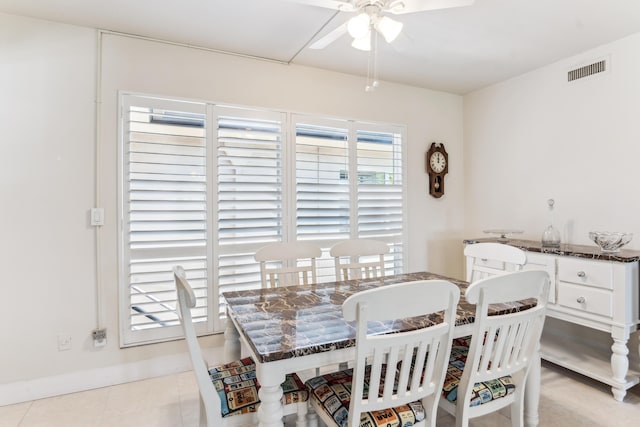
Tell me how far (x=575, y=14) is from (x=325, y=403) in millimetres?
2800

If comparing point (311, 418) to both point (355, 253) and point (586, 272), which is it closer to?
point (355, 253)

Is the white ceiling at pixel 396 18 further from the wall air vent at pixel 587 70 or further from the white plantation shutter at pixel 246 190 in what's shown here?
the white plantation shutter at pixel 246 190

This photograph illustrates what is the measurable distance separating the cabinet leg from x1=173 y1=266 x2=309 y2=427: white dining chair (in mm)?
2077

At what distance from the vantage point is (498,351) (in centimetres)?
151

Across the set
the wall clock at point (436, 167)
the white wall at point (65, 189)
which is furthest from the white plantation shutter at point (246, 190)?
the wall clock at point (436, 167)

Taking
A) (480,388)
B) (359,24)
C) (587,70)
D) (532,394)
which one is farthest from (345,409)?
(587,70)

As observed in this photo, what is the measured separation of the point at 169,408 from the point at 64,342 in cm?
90

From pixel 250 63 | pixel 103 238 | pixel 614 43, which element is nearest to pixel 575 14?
pixel 614 43

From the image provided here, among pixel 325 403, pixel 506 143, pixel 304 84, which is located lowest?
pixel 325 403

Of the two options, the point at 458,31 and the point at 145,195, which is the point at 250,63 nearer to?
the point at 145,195

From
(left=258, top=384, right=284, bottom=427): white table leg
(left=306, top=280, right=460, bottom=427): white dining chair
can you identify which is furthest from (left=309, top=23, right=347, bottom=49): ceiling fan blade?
(left=258, top=384, right=284, bottom=427): white table leg

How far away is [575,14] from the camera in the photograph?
228cm

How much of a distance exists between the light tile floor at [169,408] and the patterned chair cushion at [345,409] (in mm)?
812

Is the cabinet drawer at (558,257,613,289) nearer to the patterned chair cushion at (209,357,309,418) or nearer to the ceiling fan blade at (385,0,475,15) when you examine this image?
the ceiling fan blade at (385,0,475,15)
